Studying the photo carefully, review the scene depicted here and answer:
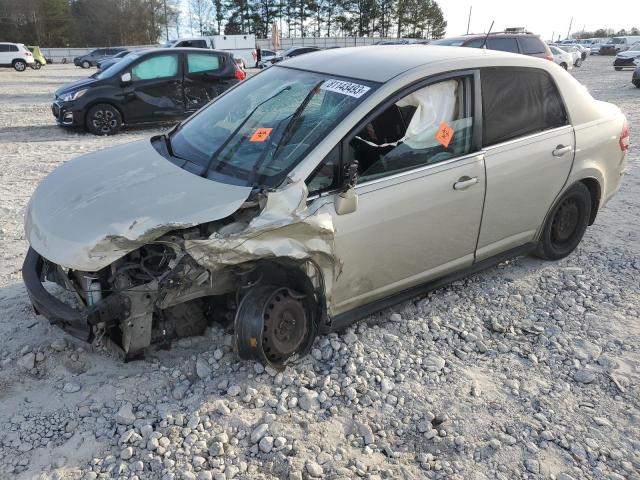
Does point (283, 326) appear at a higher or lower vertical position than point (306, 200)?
lower

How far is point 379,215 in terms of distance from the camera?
3332 millimetres

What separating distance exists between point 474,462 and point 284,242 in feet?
4.78

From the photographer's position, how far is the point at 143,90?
432 inches

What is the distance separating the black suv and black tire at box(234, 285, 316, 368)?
11.7 m

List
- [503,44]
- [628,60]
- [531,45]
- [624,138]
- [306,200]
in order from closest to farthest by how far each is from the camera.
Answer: [306,200], [624,138], [503,44], [531,45], [628,60]

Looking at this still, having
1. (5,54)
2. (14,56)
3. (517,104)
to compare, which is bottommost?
(14,56)

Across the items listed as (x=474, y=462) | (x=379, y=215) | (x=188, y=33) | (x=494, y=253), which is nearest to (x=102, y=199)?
(x=379, y=215)

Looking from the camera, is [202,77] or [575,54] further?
[575,54]

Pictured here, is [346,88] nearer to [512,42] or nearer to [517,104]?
[517,104]

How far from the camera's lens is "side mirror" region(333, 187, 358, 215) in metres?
3.15

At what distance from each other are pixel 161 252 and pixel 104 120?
8.84m

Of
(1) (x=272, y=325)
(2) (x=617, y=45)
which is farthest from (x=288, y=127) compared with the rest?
(2) (x=617, y=45)

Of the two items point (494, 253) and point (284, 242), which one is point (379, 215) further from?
point (494, 253)

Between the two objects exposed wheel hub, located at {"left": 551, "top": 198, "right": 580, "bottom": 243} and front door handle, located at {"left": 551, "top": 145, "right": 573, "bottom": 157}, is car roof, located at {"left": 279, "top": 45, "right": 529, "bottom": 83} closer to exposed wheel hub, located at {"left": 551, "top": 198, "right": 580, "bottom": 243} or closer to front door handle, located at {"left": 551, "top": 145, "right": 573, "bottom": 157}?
front door handle, located at {"left": 551, "top": 145, "right": 573, "bottom": 157}
